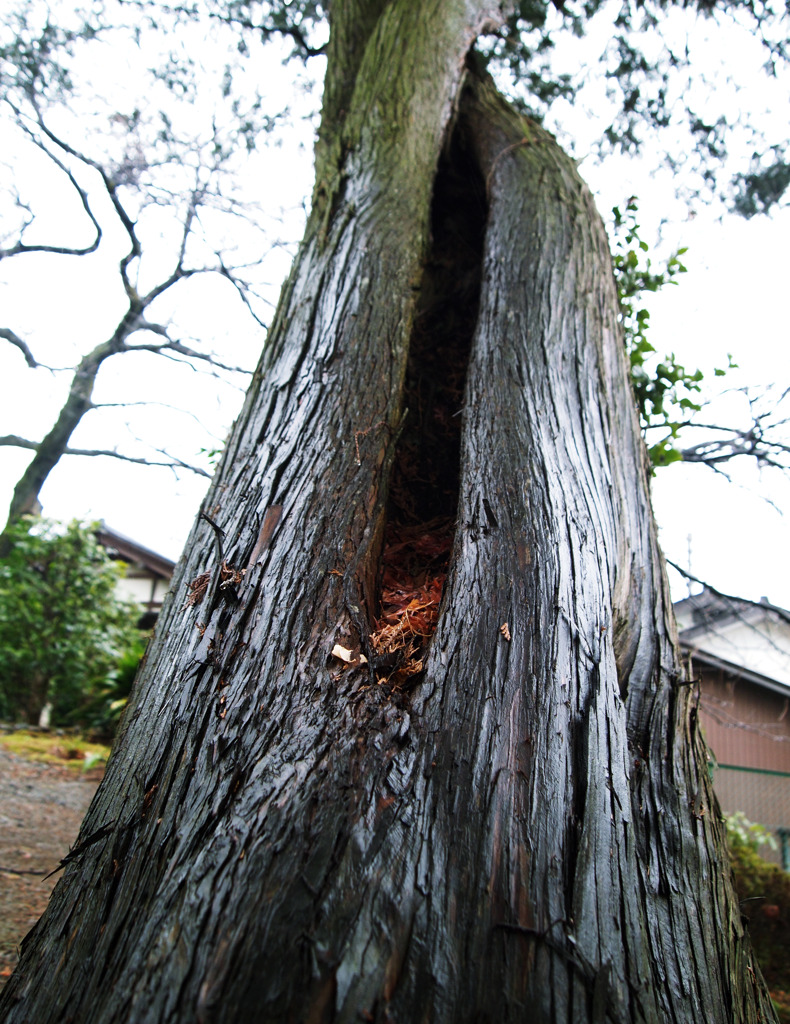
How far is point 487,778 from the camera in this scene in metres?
1.19

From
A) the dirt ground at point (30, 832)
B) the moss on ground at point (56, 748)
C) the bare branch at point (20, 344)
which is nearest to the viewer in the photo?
the dirt ground at point (30, 832)

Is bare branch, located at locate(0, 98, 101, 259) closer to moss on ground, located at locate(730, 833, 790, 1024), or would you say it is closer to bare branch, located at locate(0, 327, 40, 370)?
bare branch, located at locate(0, 327, 40, 370)

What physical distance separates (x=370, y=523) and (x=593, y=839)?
948 mm

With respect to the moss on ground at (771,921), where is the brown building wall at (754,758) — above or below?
above

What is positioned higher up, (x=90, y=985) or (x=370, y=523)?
(x=370, y=523)

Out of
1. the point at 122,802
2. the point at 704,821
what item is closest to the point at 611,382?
the point at 704,821

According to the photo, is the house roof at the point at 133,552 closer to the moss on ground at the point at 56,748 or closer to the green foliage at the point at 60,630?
the green foliage at the point at 60,630

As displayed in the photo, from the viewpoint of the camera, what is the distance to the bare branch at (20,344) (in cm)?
1124

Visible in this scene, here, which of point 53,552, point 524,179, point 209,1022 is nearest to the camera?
point 209,1022

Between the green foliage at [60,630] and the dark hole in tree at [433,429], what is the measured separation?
8.18 metres

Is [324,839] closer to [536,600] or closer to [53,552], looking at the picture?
[536,600]

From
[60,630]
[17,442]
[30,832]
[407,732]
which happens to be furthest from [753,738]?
[17,442]

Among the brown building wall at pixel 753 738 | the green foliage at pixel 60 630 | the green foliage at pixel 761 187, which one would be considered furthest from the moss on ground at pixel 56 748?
the brown building wall at pixel 753 738

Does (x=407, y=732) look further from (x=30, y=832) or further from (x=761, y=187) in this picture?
(x=761, y=187)
